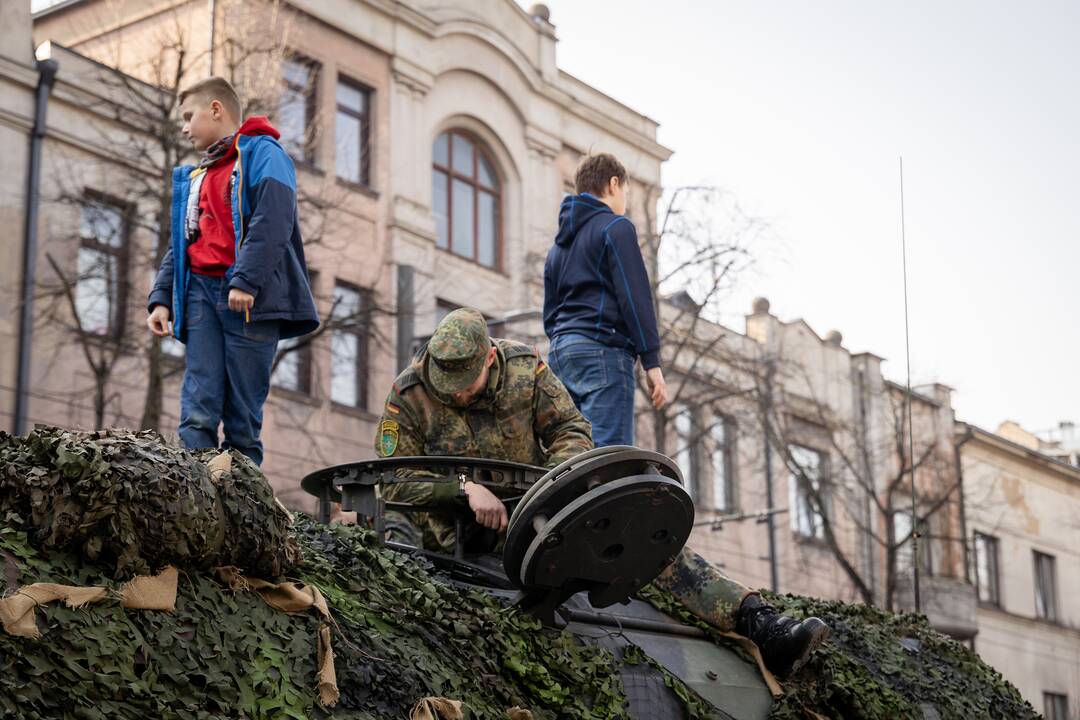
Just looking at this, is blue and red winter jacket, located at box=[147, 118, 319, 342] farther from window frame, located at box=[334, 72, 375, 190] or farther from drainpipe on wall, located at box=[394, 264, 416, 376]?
window frame, located at box=[334, 72, 375, 190]

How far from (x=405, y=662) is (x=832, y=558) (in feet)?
106

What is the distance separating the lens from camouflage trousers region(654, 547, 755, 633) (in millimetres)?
5797

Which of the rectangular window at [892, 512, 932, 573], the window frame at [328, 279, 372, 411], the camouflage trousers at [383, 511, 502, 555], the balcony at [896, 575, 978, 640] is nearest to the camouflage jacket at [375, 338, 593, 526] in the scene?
the camouflage trousers at [383, 511, 502, 555]

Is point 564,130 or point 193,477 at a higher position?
point 564,130

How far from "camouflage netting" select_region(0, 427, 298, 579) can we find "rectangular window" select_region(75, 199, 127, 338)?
16.0m

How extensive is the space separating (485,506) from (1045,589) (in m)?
39.7

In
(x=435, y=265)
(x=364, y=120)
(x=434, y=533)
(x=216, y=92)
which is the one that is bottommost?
(x=434, y=533)

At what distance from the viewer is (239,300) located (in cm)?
580

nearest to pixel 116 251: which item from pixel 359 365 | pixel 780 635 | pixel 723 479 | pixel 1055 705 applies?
pixel 359 365

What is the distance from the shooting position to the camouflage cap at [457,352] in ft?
18.3

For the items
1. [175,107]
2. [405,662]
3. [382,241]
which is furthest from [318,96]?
[405,662]

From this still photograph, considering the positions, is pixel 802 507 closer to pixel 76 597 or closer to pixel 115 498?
pixel 115 498

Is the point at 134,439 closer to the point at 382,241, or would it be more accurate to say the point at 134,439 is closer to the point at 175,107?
the point at 175,107

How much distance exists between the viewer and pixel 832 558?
35344 millimetres
